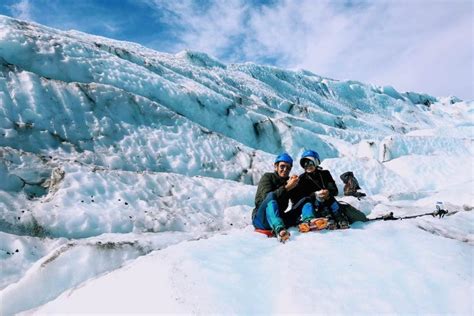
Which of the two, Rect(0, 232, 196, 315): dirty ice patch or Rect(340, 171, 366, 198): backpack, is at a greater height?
Rect(340, 171, 366, 198): backpack

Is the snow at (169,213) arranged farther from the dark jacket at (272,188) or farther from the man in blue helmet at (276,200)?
the dark jacket at (272,188)

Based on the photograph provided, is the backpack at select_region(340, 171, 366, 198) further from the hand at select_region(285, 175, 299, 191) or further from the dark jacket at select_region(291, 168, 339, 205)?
the hand at select_region(285, 175, 299, 191)

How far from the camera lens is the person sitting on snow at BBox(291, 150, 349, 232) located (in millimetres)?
5731

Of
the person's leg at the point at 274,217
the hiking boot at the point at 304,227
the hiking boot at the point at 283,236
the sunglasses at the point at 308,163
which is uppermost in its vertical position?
the sunglasses at the point at 308,163

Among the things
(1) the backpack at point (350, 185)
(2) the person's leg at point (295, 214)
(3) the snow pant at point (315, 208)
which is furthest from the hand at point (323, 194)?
(1) the backpack at point (350, 185)

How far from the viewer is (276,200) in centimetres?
601

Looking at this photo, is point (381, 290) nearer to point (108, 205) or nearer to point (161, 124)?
point (108, 205)

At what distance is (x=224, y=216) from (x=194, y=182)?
120 centimetres

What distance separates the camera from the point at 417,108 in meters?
60.9

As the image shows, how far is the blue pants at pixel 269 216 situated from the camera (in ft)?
18.4

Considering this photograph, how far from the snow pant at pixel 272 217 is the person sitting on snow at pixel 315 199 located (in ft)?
0.50

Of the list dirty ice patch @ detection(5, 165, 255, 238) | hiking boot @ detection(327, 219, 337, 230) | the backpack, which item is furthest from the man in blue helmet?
the backpack

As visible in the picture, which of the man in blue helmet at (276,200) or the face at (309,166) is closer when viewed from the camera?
the man in blue helmet at (276,200)

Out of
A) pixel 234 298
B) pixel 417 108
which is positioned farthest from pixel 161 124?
pixel 417 108
